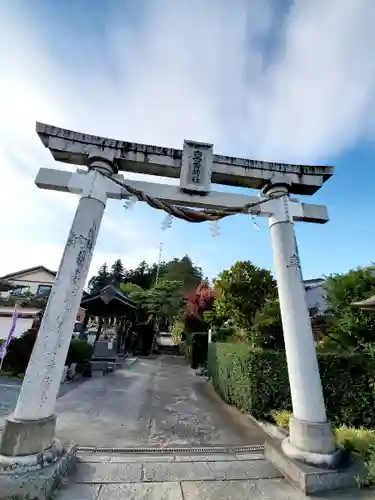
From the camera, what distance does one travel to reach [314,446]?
3508 millimetres

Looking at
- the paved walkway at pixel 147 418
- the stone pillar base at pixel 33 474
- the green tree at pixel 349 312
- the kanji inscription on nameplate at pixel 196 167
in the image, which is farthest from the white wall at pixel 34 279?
the stone pillar base at pixel 33 474

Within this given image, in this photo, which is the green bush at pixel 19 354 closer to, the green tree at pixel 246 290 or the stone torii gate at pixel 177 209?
the green tree at pixel 246 290

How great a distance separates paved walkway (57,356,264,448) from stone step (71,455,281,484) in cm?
131

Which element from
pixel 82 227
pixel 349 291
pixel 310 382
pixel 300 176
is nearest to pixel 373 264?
pixel 349 291

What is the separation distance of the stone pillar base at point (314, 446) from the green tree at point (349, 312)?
13.4 ft

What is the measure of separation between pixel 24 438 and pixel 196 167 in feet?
13.8

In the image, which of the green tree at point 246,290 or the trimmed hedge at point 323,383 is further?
the green tree at point 246,290

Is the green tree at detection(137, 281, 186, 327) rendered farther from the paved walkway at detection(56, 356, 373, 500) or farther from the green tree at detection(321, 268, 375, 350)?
the green tree at detection(321, 268, 375, 350)

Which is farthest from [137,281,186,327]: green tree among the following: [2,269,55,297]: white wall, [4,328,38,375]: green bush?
[4,328,38,375]: green bush

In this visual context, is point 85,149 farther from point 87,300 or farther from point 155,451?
point 87,300

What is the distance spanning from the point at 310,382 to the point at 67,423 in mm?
5190

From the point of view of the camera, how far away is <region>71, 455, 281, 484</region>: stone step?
3334 millimetres

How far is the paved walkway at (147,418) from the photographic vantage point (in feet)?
17.7

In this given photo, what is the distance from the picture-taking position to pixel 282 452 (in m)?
3.69
